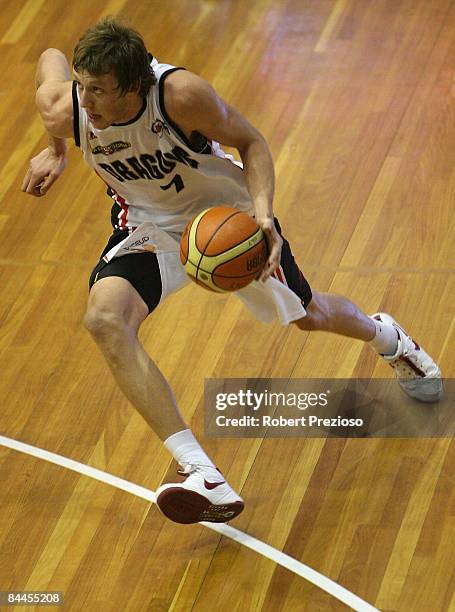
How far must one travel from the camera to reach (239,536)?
14.0 ft

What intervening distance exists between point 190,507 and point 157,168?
1152 mm

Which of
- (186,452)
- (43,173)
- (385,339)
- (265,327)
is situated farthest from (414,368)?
(43,173)

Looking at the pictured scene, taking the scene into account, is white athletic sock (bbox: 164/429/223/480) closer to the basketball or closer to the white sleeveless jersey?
the basketball

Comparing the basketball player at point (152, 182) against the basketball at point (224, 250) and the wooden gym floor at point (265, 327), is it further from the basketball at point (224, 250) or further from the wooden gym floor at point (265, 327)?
the wooden gym floor at point (265, 327)

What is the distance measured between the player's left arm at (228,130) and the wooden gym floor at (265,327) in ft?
3.29

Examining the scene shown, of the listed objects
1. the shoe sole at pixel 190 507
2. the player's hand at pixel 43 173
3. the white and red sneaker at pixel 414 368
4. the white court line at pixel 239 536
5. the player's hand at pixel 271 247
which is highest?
the player's hand at pixel 43 173

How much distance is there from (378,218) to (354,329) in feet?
3.87

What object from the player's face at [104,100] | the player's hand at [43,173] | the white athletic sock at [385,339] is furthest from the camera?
the white athletic sock at [385,339]

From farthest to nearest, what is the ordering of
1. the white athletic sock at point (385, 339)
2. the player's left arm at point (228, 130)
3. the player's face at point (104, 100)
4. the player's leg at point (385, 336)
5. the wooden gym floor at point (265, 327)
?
1. the white athletic sock at point (385, 339)
2. the player's leg at point (385, 336)
3. the wooden gym floor at point (265, 327)
4. the player's left arm at point (228, 130)
5. the player's face at point (104, 100)

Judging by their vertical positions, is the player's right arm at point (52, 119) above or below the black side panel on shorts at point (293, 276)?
above

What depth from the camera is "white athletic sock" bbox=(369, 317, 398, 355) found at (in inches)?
182

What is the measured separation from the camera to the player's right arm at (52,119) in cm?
420

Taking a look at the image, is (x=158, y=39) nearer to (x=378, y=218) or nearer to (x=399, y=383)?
(x=378, y=218)

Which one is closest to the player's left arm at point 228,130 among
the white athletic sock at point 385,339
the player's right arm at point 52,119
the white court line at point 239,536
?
Answer: the player's right arm at point 52,119
